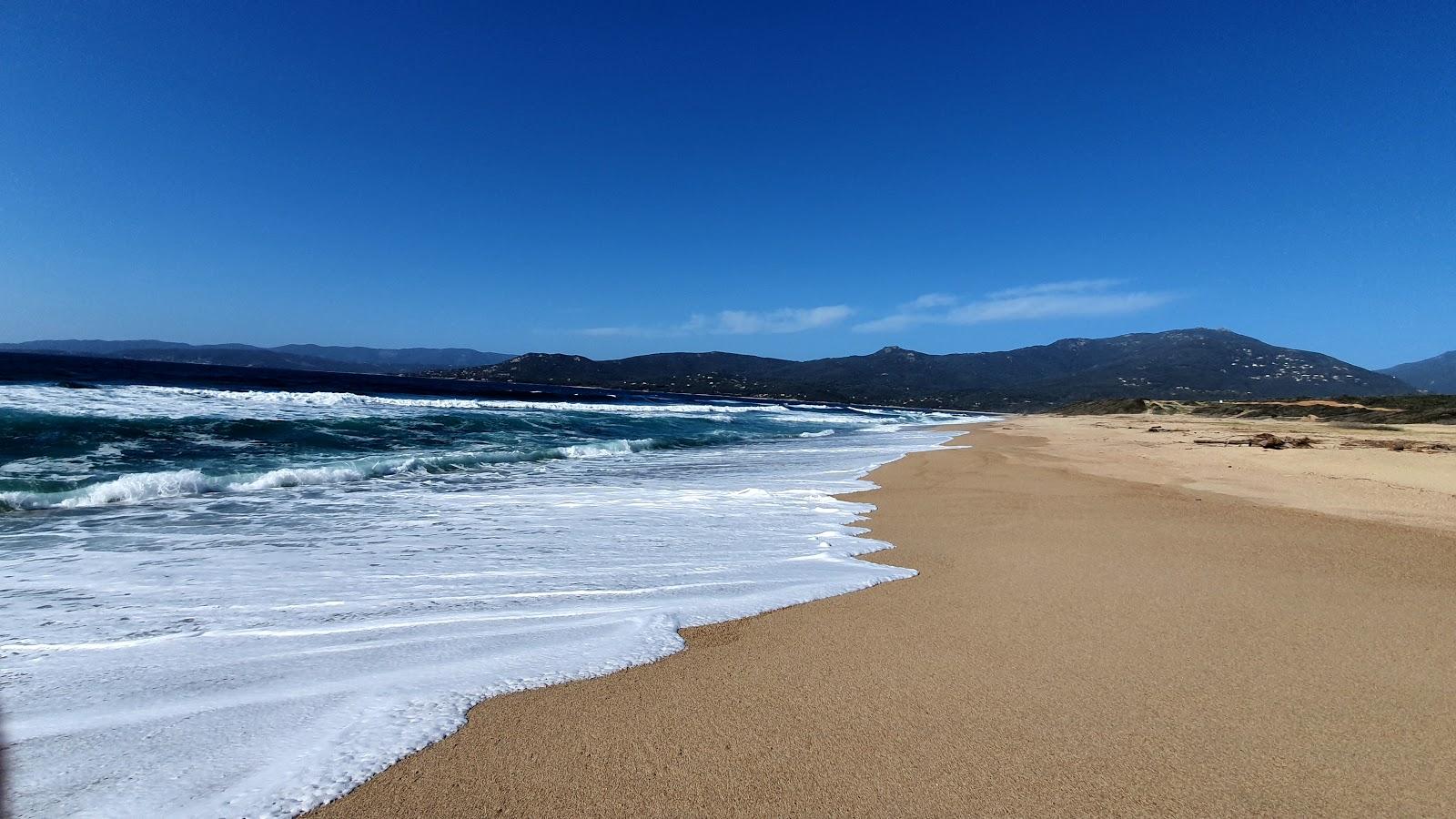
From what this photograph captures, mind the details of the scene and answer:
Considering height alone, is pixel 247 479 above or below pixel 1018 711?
below

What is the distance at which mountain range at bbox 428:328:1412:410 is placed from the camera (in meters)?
90.1

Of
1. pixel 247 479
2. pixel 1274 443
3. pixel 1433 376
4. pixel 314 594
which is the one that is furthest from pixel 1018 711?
pixel 1433 376

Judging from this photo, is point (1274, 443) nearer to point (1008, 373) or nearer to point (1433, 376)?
point (1008, 373)

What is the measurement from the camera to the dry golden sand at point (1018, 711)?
1840 mm

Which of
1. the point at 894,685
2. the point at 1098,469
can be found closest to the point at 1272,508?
the point at 1098,469

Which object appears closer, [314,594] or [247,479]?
[314,594]

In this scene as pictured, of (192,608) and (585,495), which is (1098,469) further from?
(192,608)

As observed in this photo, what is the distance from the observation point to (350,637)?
3121 mm

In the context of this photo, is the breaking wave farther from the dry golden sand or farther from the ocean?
the dry golden sand

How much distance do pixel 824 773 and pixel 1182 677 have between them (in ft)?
5.74

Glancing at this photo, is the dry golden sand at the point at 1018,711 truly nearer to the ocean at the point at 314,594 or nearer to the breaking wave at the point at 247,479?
the ocean at the point at 314,594

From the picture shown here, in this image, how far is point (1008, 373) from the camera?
441 ft

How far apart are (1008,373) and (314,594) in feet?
475

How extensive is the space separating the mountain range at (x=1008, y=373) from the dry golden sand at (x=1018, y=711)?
257 feet
